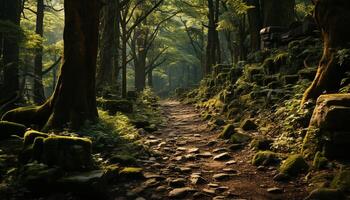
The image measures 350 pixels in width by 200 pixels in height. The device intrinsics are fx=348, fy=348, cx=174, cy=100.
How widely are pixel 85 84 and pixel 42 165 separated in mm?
3905

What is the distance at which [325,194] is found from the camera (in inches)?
170

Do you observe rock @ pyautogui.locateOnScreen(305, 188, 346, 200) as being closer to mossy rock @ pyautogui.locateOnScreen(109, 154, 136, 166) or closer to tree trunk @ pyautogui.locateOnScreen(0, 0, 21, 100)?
mossy rock @ pyautogui.locateOnScreen(109, 154, 136, 166)

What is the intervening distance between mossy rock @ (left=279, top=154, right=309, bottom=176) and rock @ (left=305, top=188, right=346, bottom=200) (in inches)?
38.9

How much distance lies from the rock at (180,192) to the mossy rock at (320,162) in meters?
1.94

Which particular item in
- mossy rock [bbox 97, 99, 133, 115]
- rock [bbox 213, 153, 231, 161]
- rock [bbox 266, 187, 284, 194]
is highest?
mossy rock [bbox 97, 99, 133, 115]

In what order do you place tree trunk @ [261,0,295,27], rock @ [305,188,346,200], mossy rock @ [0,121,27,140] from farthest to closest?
tree trunk @ [261,0,295,27]
mossy rock @ [0,121,27,140]
rock @ [305,188,346,200]

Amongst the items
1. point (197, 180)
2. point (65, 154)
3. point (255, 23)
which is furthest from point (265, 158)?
point (255, 23)

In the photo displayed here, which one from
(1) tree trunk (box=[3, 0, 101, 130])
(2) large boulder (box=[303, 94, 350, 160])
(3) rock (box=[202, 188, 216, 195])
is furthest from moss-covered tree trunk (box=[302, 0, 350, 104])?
(1) tree trunk (box=[3, 0, 101, 130])

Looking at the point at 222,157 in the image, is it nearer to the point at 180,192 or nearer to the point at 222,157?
the point at 222,157

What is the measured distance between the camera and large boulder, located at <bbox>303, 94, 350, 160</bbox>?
5.33 meters

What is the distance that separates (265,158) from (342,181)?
A: 190cm

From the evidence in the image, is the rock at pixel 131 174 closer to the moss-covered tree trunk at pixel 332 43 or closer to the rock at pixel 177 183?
the rock at pixel 177 183

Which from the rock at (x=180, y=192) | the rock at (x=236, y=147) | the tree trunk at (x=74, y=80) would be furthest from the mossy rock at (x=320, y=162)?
the tree trunk at (x=74, y=80)

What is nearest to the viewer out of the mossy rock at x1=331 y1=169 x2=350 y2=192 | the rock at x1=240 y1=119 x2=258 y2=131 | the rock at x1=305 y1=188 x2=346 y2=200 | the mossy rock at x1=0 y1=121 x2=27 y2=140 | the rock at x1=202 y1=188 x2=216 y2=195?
the rock at x1=305 y1=188 x2=346 y2=200
